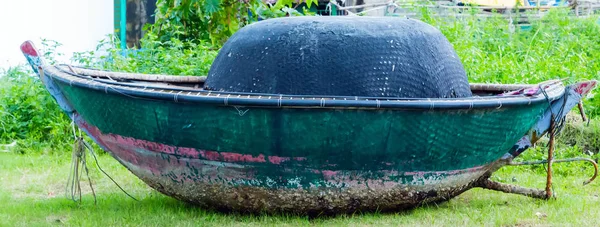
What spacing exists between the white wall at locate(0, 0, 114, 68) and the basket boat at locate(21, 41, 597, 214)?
474 cm

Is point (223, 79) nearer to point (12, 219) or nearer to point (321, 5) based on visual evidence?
point (12, 219)

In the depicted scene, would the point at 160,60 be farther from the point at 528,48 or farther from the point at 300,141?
the point at 528,48

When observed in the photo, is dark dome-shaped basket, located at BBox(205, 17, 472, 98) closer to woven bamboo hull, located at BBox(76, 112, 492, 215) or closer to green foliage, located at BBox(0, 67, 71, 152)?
woven bamboo hull, located at BBox(76, 112, 492, 215)

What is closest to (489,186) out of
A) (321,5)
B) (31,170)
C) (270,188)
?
(270,188)

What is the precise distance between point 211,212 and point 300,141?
781 millimetres

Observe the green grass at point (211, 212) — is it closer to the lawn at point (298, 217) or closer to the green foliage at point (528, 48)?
the lawn at point (298, 217)

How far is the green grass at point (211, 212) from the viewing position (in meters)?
3.87

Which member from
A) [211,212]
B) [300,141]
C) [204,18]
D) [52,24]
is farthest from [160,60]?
[300,141]

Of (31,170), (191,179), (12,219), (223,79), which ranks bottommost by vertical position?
(31,170)

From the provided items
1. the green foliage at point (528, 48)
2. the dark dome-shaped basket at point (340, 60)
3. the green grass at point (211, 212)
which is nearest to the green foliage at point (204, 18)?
the green foliage at point (528, 48)

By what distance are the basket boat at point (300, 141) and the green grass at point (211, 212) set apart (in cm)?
9

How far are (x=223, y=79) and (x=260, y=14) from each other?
3.82 meters

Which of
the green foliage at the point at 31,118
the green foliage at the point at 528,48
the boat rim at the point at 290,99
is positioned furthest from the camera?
the green foliage at the point at 528,48

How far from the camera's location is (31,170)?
5.65 meters
